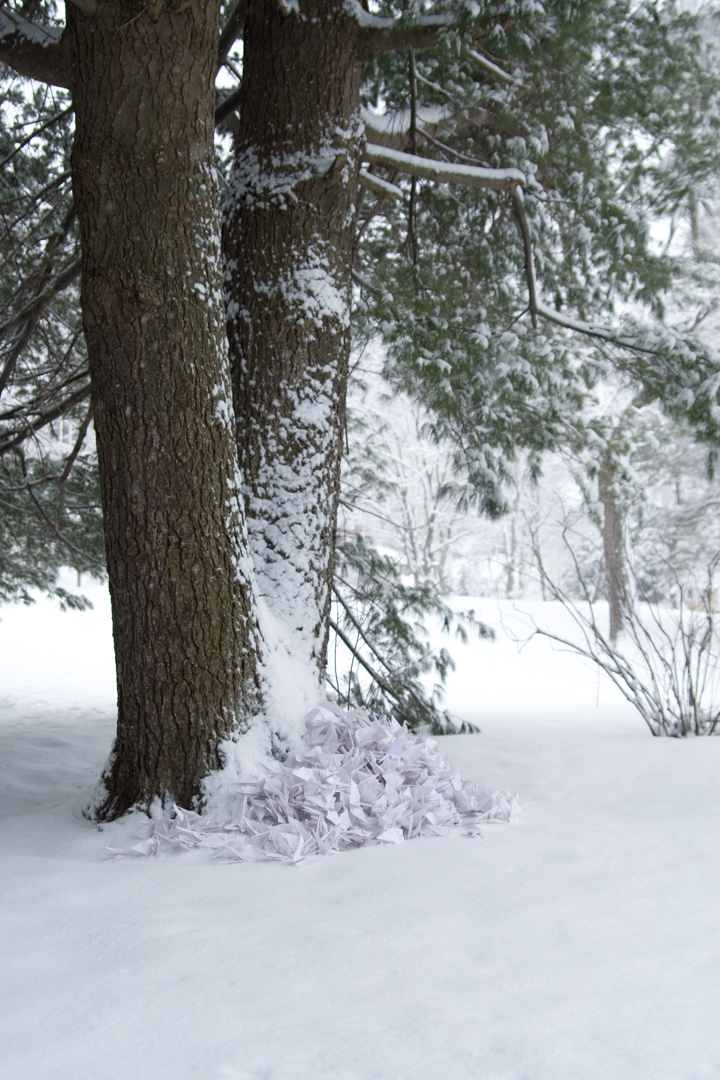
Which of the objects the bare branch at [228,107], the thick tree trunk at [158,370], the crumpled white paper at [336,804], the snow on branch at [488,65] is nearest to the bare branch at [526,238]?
the snow on branch at [488,65]

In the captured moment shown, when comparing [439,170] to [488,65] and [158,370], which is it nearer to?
[488,65]

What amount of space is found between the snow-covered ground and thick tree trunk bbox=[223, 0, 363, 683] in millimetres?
898

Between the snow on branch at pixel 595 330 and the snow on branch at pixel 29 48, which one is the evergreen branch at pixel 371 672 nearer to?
the snow on branch at pixel 595 330

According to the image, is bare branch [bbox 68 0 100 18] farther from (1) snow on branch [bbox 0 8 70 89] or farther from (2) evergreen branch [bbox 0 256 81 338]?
(2) evergreen branch [bbox 0 256 81 338]

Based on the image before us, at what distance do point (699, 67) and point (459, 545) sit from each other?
55.8 ft

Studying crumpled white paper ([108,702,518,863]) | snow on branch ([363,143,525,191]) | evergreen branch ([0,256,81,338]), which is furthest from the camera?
evergreen branch ([0,256,81,338])

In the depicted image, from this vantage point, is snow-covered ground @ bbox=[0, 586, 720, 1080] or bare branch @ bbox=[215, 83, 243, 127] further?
bare branch @ bbox=[215, 83, 243, 127]

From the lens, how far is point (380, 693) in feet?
13.1

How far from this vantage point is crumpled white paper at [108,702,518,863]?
1.96 m

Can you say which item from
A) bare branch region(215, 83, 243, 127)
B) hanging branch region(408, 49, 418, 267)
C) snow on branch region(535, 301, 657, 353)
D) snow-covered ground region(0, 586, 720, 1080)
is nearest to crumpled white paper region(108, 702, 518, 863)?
snow-covered ground region(0, 586, 720, 1080)

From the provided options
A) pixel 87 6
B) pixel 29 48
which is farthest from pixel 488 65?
pixel 29 48

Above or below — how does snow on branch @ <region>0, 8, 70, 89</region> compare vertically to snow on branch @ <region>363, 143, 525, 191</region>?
above

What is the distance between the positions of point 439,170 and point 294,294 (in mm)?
713

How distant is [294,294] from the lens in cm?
257
